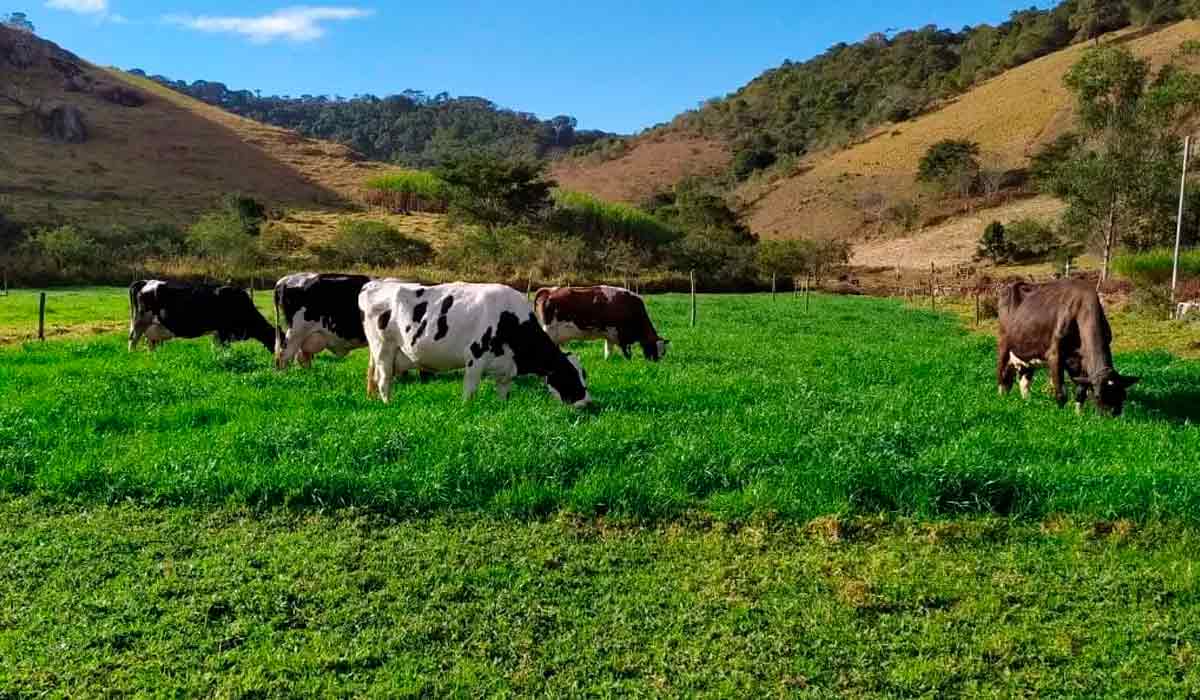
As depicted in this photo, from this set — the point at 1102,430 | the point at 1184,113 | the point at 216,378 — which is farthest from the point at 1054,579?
the point at 1184,113

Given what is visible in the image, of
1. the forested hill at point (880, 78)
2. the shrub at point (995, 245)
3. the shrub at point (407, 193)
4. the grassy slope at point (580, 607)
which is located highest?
the forested hill at point (880, 78)

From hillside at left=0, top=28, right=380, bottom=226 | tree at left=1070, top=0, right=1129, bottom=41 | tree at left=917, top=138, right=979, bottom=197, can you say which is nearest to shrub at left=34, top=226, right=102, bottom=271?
hillside at left=0, top=28, right=380, bottom=226

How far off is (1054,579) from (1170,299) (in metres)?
21.2

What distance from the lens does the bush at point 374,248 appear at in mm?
56719

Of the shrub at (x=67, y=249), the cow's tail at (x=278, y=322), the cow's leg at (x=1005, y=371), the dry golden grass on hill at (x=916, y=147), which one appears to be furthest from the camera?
the dry golden grass on hill at (x=916, y=147)

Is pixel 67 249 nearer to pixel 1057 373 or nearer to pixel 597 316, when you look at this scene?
pixel 597 316

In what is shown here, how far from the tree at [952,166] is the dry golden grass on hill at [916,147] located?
1790mm

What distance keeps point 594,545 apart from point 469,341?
16.0ft

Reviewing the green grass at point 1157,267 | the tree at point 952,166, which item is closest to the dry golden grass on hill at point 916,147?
the tree at point 952,166

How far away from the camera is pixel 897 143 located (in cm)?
9888

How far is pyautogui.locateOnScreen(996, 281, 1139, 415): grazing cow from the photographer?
1004cm

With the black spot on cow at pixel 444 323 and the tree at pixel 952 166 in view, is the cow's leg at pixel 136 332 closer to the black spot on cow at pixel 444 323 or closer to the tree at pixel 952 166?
the black spot on cow at pixel 444 323

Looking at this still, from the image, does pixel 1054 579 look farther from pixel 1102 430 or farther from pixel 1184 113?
pixel 1184 113

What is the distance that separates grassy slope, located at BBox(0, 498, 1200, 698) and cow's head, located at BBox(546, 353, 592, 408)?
12.2 feet
